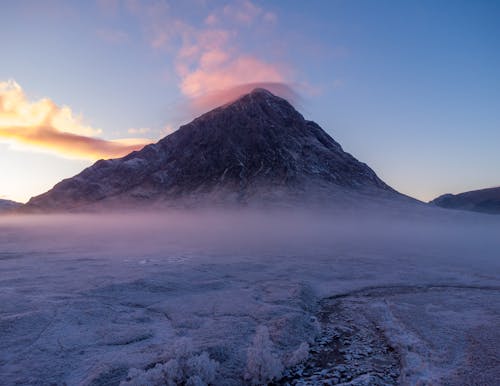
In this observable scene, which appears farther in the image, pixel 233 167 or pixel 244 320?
pixel 233 167

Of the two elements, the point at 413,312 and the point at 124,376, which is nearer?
the point at 124,376

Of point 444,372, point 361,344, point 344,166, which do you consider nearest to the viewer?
point 444,372

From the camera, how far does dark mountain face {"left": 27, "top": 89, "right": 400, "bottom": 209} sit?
107 m

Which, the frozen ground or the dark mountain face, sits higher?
the dark mountain face

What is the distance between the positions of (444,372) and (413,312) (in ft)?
11.2

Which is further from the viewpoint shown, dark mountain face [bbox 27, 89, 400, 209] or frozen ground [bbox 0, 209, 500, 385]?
dark mountain face [bbox 27, 89, 400, 209]

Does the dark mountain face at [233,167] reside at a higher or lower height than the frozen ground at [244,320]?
higher

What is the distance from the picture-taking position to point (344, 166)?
117 m

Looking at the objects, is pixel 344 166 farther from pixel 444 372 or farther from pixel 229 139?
pixel 444 372

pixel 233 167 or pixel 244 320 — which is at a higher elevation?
pixel 233 167

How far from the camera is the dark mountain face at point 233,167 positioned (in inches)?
4218

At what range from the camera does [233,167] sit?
116 m

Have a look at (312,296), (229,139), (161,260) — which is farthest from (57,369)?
(229,139)

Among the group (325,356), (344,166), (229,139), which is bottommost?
(325,356)
